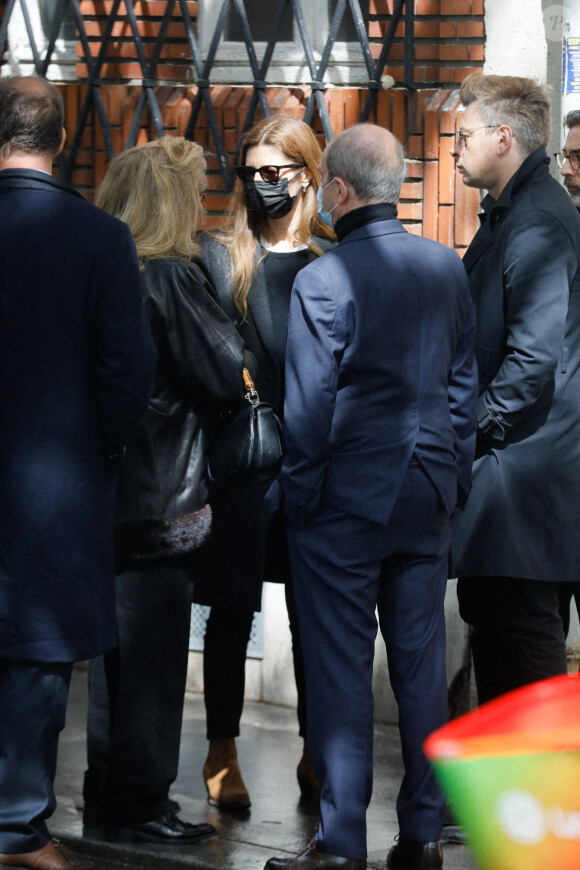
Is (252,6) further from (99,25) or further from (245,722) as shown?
(245,722)

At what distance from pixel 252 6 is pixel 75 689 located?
3010mm

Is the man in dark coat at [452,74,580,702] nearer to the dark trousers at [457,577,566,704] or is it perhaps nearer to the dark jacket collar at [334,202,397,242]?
the dark trousers at [457,577,566,704]

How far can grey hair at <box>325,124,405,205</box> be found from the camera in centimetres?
350

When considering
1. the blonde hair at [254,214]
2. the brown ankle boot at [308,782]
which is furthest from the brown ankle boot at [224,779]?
the blonde hair at [254,214]

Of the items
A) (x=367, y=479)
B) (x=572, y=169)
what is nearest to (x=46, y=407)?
(x=367, y=479)

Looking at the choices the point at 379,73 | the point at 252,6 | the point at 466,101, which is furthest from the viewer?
the point at 252,6

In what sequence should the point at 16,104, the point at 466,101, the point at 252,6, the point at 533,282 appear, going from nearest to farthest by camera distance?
1. the point at 16,104
2. the point at 533,282
3. the point at 466,101
4. the point at 252,6

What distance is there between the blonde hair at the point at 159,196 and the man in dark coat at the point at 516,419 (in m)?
0.82

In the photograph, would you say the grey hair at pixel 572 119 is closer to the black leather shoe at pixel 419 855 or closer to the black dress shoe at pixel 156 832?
the black leather shoe at pixel 419 855

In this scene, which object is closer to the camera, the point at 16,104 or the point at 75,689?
the point at 16,104

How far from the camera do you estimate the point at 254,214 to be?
417 cm

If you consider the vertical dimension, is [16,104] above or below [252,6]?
below

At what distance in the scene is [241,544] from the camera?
4102mm

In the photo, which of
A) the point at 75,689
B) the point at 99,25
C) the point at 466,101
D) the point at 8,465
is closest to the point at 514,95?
the point at 466,101
